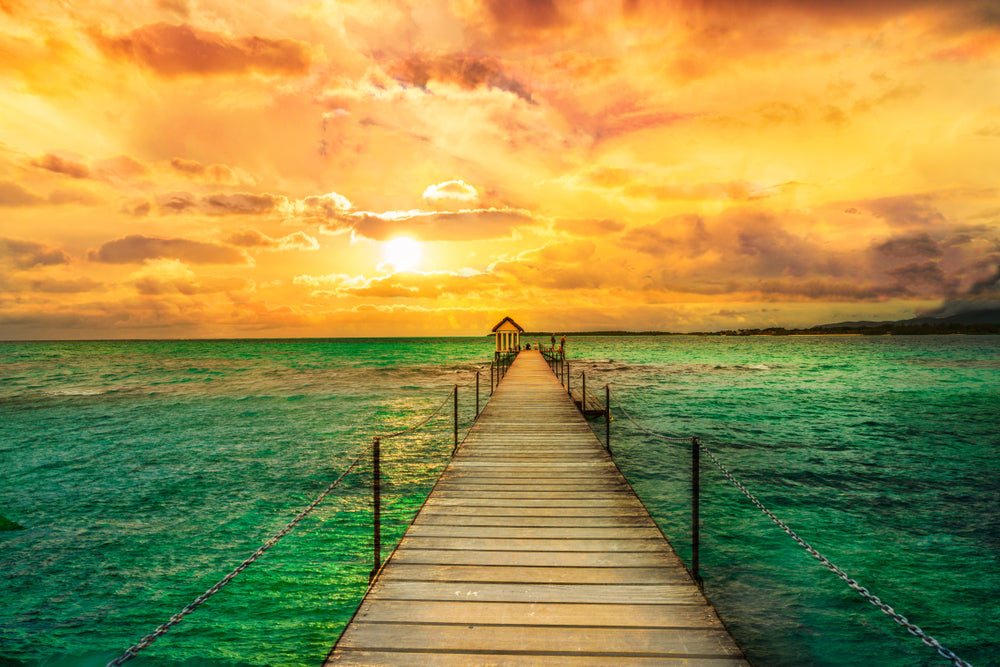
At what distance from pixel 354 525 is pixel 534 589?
6.16 meters

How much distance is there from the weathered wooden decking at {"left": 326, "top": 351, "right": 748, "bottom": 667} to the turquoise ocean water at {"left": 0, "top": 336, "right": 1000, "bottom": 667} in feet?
7.40

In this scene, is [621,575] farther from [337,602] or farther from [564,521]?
[337,602]

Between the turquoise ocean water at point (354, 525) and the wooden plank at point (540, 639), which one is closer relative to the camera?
the wooden plank at point (540, 639)

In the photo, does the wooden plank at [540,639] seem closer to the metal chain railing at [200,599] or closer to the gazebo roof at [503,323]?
the metal chain railing at [200,599]

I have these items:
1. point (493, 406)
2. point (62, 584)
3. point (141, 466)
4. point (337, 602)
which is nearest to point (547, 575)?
point (337, 602)

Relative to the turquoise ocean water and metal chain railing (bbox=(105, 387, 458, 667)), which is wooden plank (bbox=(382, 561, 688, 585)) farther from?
the turquoise ocean water

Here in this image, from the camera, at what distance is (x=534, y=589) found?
3.97 metres

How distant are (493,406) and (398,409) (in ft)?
39.6

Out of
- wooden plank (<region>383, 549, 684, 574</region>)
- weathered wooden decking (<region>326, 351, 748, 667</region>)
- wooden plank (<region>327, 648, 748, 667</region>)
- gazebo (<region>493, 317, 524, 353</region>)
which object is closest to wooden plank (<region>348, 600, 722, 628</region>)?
weathered wooden decking (<region>326, 351, 748, 667</region>)

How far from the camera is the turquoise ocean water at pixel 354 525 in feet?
19.4

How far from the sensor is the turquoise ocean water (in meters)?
5.93

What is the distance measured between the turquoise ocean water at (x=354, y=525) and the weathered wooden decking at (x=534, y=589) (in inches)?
88.8

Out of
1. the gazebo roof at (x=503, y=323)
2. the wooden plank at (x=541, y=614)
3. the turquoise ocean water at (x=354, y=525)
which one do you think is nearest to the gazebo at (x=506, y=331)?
the gazebo roof at (x=503, y=323)

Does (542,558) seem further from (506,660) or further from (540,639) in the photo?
(506,660)
